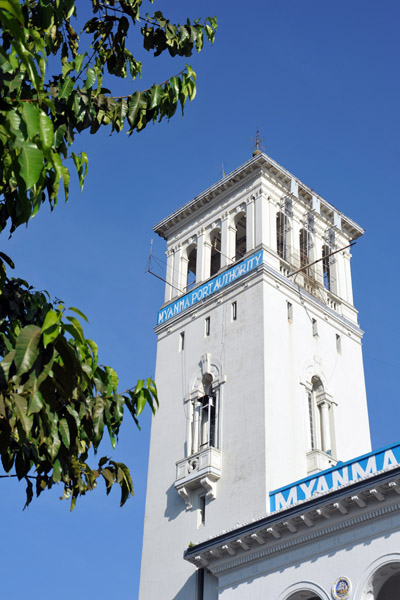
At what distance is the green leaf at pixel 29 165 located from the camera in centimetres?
688

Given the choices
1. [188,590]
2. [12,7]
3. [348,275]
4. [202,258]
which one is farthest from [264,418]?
[12,7]

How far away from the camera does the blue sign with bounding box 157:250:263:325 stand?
3662cm

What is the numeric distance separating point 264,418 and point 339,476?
5.95 meters

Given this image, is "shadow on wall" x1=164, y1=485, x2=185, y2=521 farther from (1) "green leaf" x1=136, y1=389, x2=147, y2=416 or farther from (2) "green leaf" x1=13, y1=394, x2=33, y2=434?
(2) "green leaf" x1=13, y1=394, x2=33, y2=434

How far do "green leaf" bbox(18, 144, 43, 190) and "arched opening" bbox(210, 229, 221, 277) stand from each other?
34.4 metres

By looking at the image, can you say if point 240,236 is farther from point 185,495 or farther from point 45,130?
point 45,130

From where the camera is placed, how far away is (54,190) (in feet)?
26.6

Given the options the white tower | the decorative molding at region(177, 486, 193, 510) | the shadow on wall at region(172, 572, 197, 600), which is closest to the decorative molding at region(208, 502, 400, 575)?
the white tower

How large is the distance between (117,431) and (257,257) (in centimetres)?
2754

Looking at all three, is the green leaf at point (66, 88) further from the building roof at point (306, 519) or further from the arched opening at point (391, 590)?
the arched opening at point (391, 590)

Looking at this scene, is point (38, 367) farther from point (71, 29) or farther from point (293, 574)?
point (293, 574)

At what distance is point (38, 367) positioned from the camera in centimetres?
730

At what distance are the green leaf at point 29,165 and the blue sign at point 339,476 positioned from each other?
1811 cm

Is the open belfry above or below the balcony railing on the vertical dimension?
below
